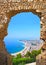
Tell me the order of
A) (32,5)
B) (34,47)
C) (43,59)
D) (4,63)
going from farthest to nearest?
(34,47), (4,63), (32,5), (43,59)

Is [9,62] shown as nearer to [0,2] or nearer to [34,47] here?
[0,2]

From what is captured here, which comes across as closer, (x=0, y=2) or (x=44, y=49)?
(x=44, y=49)

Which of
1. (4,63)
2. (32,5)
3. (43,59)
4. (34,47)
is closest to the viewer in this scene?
(43,59)

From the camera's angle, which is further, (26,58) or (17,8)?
(26,58)

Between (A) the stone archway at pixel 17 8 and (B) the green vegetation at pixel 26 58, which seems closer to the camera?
(A) the stone archway at pixel 17 8

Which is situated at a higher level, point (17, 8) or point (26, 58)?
point (17, 8)

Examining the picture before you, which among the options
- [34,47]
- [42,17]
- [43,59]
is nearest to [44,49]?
[43,59]

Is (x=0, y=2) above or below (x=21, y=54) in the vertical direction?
above

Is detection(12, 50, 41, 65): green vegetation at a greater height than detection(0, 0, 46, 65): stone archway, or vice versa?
detection(0, 0, 46, 65): stone archway

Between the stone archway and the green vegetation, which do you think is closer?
the stone archway

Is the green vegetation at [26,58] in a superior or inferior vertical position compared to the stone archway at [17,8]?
inferior

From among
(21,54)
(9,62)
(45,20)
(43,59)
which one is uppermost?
(45,20)
